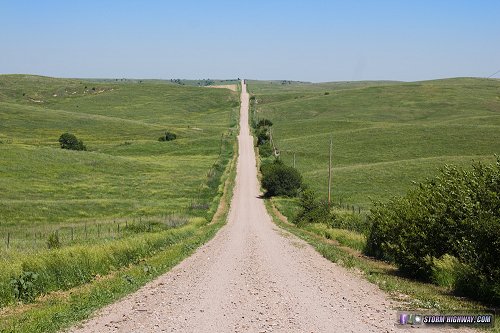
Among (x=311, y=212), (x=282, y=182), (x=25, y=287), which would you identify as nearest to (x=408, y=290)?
(x=25, y=287)

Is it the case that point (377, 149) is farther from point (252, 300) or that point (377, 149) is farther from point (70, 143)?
point (252, 300)

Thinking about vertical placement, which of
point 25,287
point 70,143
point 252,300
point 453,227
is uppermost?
point 453,227

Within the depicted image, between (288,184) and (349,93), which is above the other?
(349,93)

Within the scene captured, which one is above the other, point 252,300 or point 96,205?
point 252,300

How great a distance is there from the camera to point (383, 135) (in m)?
112

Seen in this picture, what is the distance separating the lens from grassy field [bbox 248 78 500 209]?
77188 millimetres

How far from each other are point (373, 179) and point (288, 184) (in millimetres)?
13109

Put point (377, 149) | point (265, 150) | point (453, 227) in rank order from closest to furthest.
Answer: point (453, 227) → point (377, 149) → point (265, 150)

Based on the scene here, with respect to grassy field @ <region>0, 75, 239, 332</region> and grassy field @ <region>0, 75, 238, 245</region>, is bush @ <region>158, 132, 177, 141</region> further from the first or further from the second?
grassy field @ <region>0, 75, 239, 332</region>

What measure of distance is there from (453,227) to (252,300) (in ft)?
29.9

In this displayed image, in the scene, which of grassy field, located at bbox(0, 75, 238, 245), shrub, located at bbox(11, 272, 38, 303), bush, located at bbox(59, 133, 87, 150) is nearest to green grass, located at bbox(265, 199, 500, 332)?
shrub, located at bbox(11, 272, 38, 303)

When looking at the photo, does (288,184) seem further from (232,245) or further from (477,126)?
(477,126)

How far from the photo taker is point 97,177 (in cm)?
7706

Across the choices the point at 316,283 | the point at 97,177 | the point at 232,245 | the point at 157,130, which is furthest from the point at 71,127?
the point at 316,283
